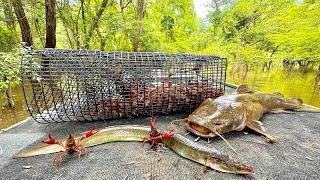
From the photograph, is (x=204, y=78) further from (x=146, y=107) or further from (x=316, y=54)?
(x=316, y=54)

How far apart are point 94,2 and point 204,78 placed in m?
7.26

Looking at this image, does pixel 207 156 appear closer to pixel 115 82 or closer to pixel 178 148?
pixel 178 148

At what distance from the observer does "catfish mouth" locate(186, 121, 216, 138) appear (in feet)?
6.51

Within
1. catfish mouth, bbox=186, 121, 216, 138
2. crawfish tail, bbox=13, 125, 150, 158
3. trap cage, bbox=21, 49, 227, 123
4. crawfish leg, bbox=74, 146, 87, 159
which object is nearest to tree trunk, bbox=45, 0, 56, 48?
trap cage, bbox=21, 49, 227, 123

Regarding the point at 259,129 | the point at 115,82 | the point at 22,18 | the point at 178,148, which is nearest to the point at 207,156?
the point at 178,148

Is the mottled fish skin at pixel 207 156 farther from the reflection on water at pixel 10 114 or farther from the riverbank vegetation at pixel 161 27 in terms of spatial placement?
the reflection on water at pixel 10 114

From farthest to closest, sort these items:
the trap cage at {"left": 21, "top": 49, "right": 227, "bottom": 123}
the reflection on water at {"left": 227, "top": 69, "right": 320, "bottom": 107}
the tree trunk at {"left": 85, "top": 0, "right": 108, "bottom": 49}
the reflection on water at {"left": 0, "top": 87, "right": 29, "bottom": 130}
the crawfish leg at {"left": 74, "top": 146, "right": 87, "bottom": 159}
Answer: the reflection on water at {"left": 227, "top": 69, "right": 320, "bottom": 107} < the tree trunk at {"left": 85, "top": 0, "right": 108, "bottom": 49} < the reflection on water at {"left": 0, "top": 87, "right": 29, "bottom": 130} < the trap cage at {"left": 21, "top": 49, "right": 227, "bottom": 123} < the crawfish leg at {"left": 74, "top": 146, "right": 87, "bottom": 159}

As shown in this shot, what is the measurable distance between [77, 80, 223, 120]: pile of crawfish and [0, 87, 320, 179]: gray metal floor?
0.77 feet

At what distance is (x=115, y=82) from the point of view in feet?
7.70

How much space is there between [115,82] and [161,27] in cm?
1142

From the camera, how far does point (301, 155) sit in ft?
5.89

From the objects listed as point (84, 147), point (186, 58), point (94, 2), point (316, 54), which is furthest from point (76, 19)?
point (316, 54)

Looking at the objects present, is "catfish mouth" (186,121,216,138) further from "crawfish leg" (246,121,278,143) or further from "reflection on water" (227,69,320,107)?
"reflection on water" (227,69,320,107)

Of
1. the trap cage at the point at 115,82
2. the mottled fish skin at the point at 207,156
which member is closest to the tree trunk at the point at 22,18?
the trap cage at the point at 115,82
